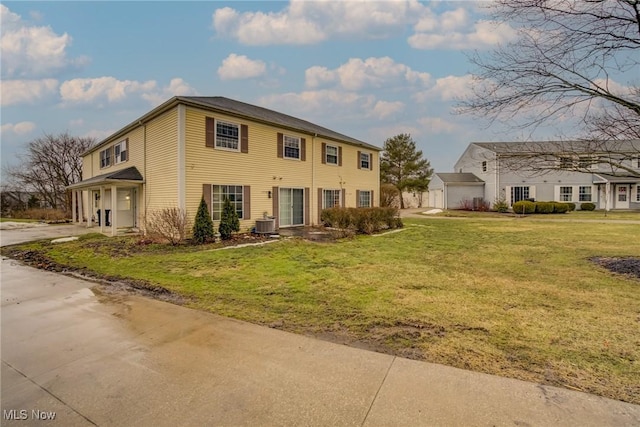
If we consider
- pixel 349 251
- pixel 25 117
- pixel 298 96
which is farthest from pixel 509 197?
pixel 25 117

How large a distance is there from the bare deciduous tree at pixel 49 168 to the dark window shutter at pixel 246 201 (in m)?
27.1

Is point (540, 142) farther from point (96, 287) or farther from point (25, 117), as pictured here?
point (25, 117)

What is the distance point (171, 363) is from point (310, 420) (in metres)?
1.59

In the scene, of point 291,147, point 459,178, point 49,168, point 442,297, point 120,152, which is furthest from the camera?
point 459,178

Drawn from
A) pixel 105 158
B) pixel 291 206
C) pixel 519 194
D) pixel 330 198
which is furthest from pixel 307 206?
pixel 519 194

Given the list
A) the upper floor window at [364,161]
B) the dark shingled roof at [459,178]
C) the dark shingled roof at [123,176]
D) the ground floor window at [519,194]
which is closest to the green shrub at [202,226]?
the dark shingled roof at [123,176]

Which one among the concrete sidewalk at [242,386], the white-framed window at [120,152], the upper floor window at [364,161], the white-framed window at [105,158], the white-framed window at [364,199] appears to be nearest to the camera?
the concrete sidewalk at [242,386]

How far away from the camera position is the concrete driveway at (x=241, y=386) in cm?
219

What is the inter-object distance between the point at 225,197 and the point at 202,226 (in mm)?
2218

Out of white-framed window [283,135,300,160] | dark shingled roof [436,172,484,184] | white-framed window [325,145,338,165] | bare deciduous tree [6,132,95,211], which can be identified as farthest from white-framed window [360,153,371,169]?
bare deciduous tree [6,132,95,211]

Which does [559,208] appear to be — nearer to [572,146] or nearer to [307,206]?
[307,206]

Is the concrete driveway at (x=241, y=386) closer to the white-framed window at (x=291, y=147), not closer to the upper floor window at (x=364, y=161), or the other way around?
the white-framed window at (x=291, y=147)

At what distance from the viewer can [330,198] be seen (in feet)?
60.8

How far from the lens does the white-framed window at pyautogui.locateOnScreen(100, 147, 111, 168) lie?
18.2m
